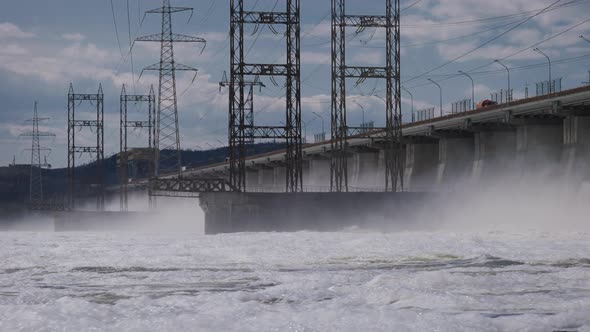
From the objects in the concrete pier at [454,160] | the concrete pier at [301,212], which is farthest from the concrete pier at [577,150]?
the concrete pier at [454,160]

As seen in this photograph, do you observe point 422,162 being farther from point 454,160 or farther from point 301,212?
point 301,212

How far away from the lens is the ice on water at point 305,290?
49.0 feet

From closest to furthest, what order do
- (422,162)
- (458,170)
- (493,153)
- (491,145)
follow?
(493,153) < (491,145) < (458,170) < (422,162)

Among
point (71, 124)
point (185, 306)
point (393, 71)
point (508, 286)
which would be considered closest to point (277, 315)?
point (185, 306)

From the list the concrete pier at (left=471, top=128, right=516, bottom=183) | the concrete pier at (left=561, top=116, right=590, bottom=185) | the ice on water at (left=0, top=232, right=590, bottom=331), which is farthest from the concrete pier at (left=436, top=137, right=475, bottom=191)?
the ice on water at (left=0, top=232, right=590, bottom=331)

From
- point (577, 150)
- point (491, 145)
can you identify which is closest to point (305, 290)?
point (577, 150)

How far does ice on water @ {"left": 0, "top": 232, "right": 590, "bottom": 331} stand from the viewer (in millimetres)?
14945

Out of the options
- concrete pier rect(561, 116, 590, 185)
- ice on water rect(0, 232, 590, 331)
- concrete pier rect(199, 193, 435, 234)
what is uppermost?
concrete pier rect(561, 116, 590, 185)

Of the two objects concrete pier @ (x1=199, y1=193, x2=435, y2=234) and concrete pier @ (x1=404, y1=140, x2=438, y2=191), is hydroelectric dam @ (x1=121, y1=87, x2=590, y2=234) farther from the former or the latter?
concrete pier @ (x1=404, y1=140, x2=438, y2=191)

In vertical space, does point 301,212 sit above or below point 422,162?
below

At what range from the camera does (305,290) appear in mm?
19516

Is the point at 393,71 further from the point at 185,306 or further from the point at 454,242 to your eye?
the point at 185,306

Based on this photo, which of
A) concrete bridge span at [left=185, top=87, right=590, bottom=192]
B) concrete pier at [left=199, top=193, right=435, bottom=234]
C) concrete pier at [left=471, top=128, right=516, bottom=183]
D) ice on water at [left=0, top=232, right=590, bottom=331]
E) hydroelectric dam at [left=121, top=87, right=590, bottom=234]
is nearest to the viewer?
ice on water at [left=0, top=232, right=590, bottom=331]

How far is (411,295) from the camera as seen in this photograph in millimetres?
17734
